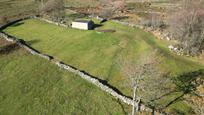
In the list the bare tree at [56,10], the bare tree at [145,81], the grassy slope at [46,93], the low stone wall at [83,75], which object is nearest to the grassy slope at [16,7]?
the bare tree at [56,10]

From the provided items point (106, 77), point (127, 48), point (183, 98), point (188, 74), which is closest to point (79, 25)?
point (127, 48)

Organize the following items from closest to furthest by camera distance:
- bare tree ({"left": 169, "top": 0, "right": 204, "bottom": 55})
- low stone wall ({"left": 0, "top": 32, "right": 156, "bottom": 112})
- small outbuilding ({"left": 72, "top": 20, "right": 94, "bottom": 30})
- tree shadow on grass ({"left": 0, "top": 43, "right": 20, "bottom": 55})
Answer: low stone wall ({"left": 0, "top": 32, "right": 156, "bottom": 112}) → bare tree ({"left": 169, "top": 0, "right": 204, "bottom": 55}) → tree shadow on grass ({"left": 0, "top": 43, "right": 20, "bottom": 55}) → small outbuilding ({"left": 72, "top": 20, "right": 94, "bottom": 30})

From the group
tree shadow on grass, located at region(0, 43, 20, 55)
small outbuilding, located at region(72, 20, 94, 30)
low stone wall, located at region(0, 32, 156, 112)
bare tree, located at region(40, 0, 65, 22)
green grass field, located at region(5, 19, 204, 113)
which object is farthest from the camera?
bare tree, located at region(40, 0, 65, 22)

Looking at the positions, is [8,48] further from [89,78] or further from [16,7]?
[16,7]

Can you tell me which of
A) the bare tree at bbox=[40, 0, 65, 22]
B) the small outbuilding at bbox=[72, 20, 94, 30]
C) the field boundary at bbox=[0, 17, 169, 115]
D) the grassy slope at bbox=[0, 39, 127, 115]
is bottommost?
the grassy slope at bbox=[0, 39, 127, 115]

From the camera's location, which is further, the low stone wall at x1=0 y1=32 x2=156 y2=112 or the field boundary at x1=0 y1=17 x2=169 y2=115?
the low stone wall at x1=0 y1=32 x2=156 y2=112

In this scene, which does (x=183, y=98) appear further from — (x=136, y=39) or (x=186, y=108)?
(x=136, y=39)

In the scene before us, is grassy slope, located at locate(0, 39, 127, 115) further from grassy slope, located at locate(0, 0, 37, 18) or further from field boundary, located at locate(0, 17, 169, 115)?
grassy slope, located at locate(0, 0, 37, 18)

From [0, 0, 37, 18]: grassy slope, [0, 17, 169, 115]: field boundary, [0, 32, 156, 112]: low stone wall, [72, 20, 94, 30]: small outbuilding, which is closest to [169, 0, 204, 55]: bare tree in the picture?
[72, 20, 94, 30]: small outbuilding
